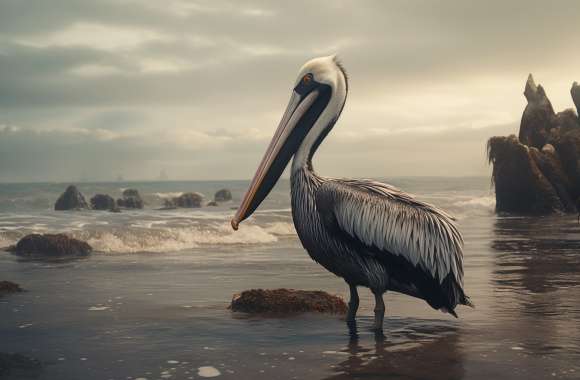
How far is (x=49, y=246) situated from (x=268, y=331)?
11491 mm

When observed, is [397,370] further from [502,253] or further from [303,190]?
[502,253]

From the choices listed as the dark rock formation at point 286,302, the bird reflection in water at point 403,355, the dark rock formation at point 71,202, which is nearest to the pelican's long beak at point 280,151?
the dark rock formation at point 286,302

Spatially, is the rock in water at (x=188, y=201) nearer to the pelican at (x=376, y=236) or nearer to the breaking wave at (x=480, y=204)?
the breaking wave at (x=480, y=204)

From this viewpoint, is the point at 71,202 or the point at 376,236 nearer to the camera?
the point at 376,236

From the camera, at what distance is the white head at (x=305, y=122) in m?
8.05

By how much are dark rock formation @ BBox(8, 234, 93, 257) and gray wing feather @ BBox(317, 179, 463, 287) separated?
12.0 meters

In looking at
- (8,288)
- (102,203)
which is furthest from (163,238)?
(102,203)

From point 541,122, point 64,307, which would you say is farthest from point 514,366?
point 541,122

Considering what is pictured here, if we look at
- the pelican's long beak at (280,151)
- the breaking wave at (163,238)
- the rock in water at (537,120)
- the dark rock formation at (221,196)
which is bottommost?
the breaking wave at (163,238)

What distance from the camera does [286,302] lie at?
9273 millimetres

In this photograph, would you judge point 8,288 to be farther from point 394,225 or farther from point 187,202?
point 187,202

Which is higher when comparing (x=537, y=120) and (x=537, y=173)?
(x=537, y=120)

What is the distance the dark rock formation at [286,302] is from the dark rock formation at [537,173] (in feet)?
107

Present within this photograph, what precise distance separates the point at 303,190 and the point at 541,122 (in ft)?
137
